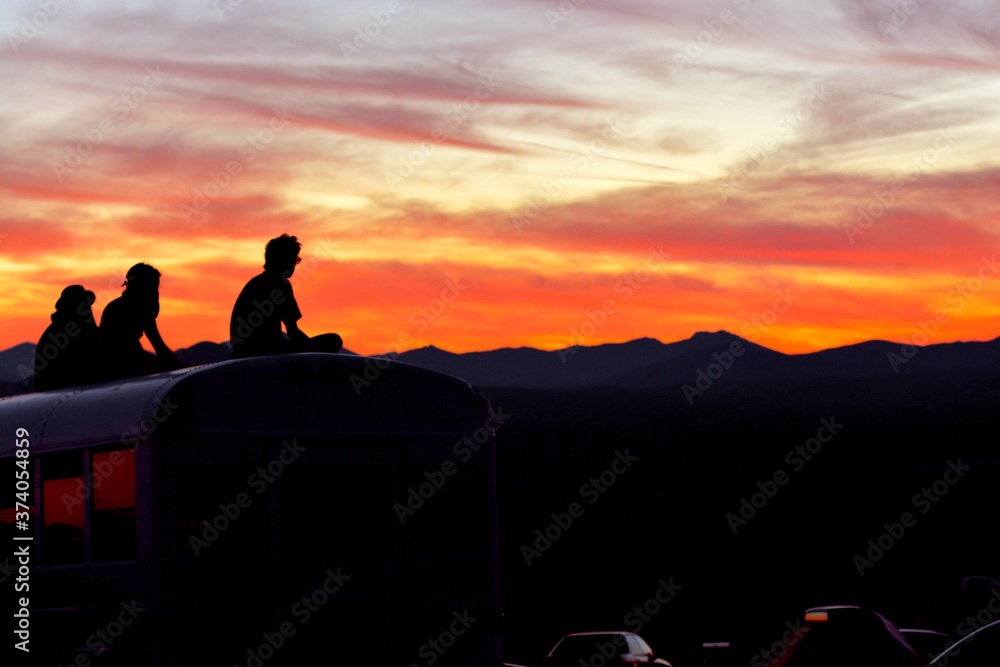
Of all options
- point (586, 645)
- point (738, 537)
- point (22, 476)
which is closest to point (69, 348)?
point (22, 476)

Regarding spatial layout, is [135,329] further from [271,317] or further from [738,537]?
[738,537]

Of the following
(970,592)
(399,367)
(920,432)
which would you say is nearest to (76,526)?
(399,367)

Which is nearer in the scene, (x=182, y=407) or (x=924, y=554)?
(x=182, y=407)

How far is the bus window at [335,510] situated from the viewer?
12.9 meters

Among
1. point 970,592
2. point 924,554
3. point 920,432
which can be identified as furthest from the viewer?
point 920,432

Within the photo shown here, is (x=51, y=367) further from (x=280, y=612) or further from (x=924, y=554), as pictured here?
(x=924, y=554)

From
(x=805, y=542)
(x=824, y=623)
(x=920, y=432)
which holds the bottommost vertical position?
(x=920, y=432)

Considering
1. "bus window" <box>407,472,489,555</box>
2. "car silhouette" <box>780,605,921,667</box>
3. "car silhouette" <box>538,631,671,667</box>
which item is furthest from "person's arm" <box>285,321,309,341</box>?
"car silhouette" <box>538,631,671,667</box>

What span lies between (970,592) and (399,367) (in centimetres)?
1196

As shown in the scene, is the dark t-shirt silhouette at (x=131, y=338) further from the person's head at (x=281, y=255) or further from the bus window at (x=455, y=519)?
the bus window at (x=455, y=519)

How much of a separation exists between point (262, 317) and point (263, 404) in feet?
5.40

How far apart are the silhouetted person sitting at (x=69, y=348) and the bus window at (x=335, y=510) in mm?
2936

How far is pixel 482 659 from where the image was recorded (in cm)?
1382

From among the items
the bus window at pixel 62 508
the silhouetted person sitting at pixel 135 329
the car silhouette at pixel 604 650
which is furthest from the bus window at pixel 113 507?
the car silhouette at pixel 604 650
